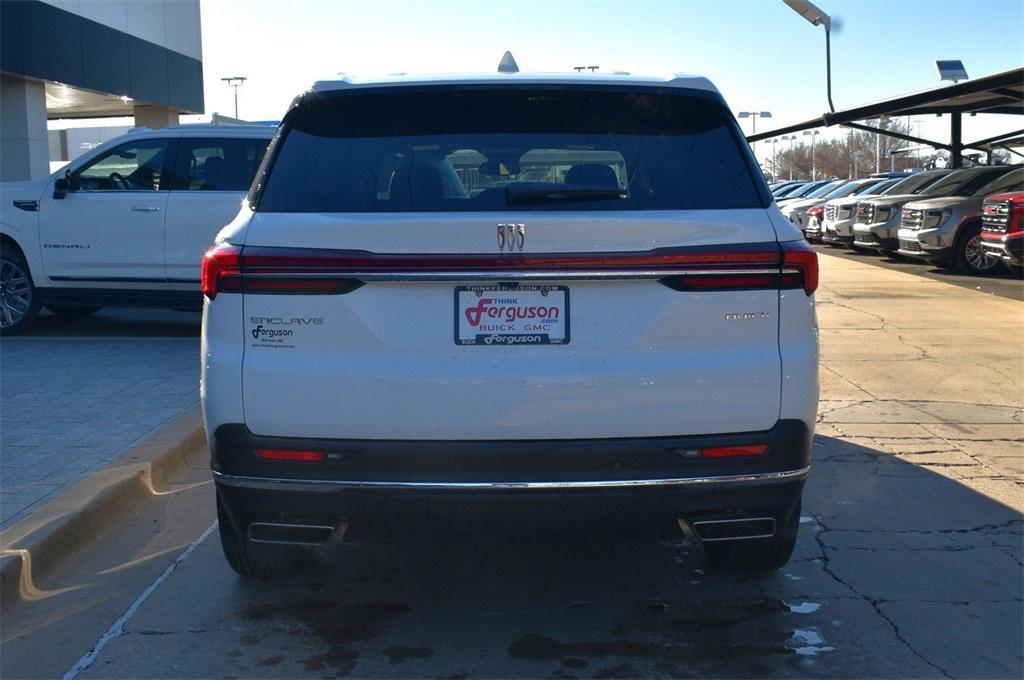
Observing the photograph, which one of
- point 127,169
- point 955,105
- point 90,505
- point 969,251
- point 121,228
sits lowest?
point 90,505

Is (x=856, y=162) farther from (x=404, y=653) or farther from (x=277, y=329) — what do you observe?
(x=277, y=329)

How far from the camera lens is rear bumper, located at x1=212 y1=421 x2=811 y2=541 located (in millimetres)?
3592

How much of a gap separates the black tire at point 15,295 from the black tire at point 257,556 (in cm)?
776

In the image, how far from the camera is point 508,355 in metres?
3.57

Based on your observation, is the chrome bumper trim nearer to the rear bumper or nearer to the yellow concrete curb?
the rear bumper

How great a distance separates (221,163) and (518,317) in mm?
7931

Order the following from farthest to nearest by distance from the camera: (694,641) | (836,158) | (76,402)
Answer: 1. (836,158)
2. (76,402)
3. (694,641)

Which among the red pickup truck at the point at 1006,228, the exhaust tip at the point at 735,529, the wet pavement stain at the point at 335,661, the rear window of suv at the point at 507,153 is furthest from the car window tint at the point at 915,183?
the wet pavement stain at the point at 335,661

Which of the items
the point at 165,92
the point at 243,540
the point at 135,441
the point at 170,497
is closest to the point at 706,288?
the point at 243,540

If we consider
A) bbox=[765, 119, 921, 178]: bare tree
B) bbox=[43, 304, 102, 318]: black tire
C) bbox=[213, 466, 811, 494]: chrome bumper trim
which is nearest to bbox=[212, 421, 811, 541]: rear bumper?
bbox=[213, 466, 811, 494]: chrome bumper trim

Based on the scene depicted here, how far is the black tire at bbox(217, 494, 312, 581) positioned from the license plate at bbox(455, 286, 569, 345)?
50.1 inches

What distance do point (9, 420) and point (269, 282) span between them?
4483 millimetres

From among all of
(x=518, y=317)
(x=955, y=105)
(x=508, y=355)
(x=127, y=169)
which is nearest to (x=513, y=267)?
(x=518, y=317)

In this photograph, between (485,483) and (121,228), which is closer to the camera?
(485,483)
